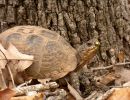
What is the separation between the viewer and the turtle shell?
2979 millimetres

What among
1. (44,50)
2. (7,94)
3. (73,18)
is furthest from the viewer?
(73,18)

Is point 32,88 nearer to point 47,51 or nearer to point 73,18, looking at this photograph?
point 47,51

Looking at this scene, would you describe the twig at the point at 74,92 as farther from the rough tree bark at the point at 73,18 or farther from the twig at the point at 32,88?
the rough tree bark at the point at 73,18

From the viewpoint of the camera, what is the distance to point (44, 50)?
120 inches

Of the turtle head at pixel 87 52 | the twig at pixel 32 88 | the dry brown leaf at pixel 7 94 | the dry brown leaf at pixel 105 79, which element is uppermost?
the turtle head at pixel 87 52

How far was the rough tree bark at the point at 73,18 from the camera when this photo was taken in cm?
345

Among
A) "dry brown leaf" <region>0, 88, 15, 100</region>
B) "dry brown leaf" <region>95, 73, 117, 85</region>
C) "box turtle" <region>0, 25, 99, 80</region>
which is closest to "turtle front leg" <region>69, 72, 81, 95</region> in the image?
"box turtle" <region>0, 25, 99, 80</region>

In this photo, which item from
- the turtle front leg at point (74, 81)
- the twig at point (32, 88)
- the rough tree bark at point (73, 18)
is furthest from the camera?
the rough tree bark at point (73, 18)

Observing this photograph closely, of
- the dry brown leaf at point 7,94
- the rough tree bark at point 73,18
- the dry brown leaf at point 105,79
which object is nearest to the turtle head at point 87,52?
the dry brown leaf at point 105,79

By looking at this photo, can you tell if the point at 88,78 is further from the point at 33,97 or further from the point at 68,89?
the point at 33,97

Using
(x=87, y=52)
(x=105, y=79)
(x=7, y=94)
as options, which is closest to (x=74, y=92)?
(x=87, y=52)

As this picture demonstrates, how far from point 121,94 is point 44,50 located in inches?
30.1

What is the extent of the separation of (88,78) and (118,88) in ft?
1.85

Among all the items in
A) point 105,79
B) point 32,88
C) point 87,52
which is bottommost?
point 105,79
